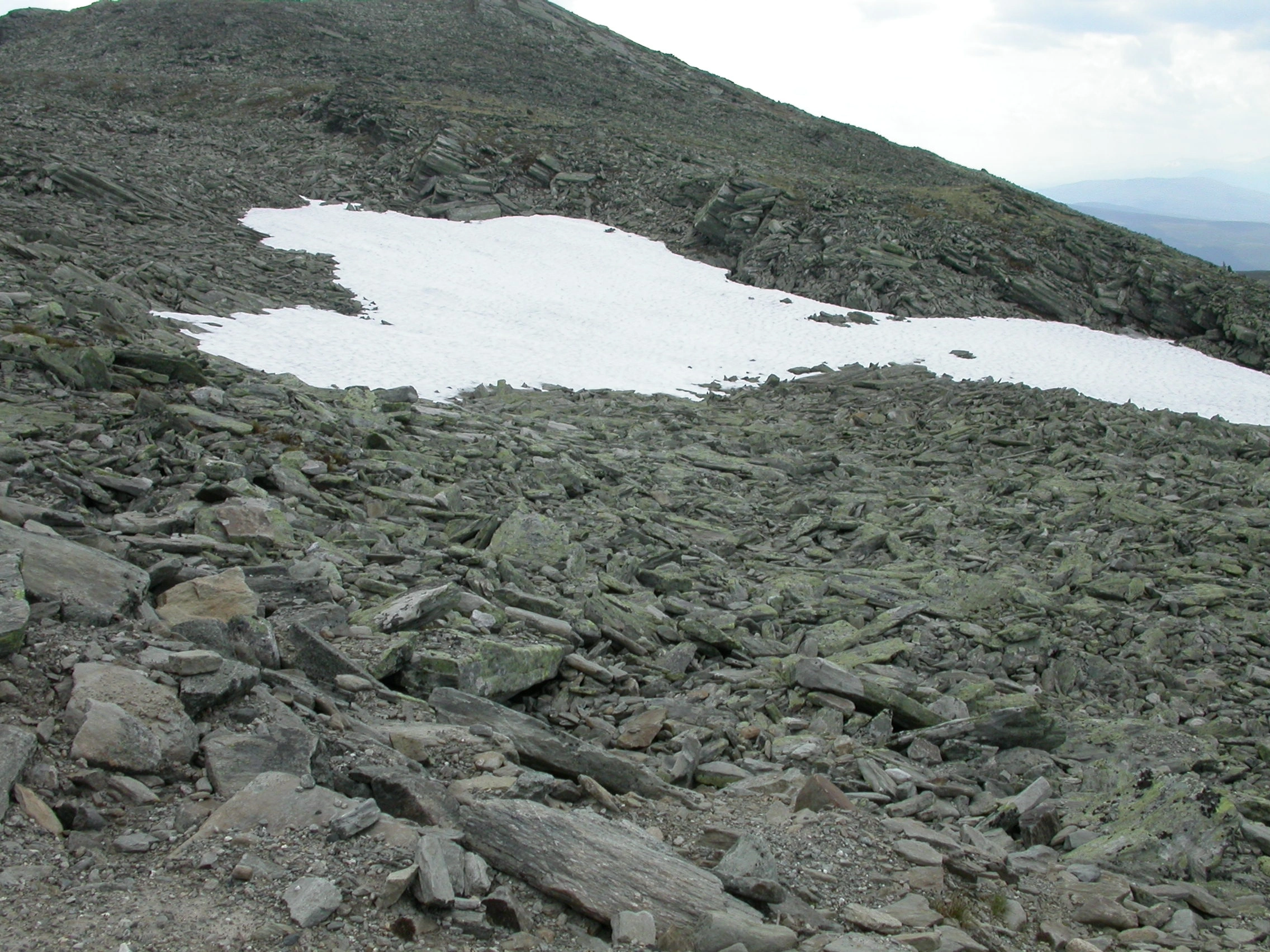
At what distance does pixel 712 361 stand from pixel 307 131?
28.3m

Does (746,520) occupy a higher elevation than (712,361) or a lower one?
lower

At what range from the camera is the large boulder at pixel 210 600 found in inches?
236

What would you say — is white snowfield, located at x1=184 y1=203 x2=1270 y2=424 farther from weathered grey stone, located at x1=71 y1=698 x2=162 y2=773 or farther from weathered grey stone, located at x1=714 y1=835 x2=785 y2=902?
weathered grey stone, located at x1=714 y1=835 x2=785 y2=902

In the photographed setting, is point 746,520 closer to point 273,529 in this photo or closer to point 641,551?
point 641,551

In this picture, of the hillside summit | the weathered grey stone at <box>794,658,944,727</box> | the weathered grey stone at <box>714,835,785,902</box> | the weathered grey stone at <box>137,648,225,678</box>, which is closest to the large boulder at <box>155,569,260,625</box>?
the hillside summit

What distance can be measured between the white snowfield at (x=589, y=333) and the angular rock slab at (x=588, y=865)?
13.2 m

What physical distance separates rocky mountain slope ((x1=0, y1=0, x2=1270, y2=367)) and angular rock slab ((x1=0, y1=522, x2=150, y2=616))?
10253mm

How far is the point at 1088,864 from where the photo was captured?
5492mm

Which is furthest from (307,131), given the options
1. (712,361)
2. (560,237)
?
(712,361)

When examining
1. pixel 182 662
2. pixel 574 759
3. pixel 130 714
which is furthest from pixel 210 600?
pixel 574 759

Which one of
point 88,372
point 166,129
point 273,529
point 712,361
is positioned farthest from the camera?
point 166,129

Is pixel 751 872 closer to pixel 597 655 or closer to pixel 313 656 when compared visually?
pixel 313 656

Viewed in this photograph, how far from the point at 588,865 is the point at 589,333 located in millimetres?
21607

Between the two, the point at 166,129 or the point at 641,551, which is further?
the point at 166,129
